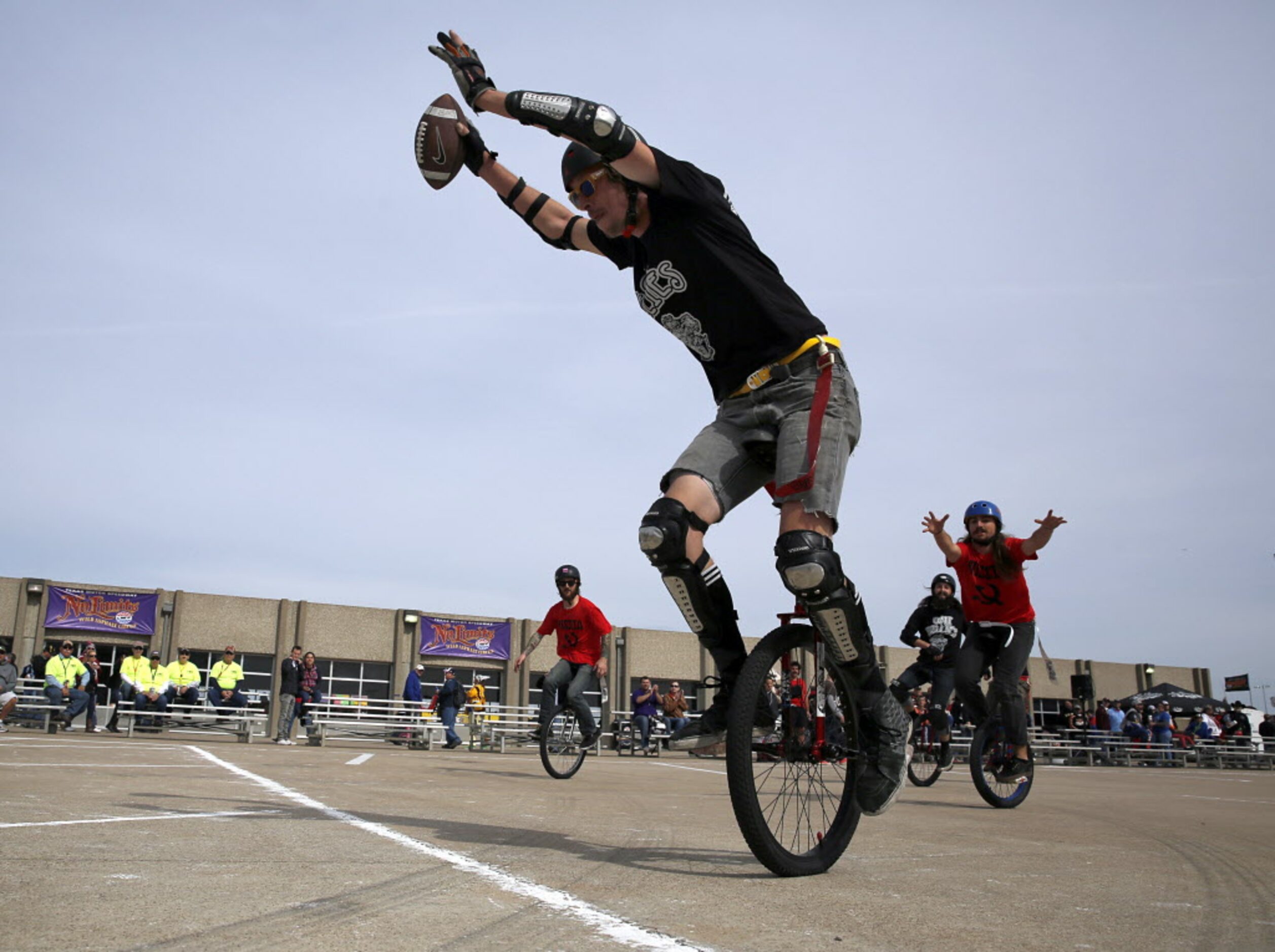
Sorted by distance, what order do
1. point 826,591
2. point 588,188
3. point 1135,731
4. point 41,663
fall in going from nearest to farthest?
point 826,591
point 588,188
point 41,663
point 1135,731

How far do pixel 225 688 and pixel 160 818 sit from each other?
16.6 metres

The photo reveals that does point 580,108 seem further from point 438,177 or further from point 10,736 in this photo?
point 10,736

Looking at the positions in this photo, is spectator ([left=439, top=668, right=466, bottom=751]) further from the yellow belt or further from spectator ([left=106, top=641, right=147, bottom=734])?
the yellow belt

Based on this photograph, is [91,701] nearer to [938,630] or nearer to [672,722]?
[672,722]

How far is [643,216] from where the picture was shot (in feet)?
12.4

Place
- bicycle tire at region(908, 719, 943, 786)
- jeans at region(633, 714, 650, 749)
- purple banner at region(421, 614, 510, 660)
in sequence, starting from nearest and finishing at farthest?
1. bicycle tire at region(908, 719, 943, 786)
2. jeans at region(633, 714, 650, 749)
3. purple banner at region(421, 614, 510, 660)

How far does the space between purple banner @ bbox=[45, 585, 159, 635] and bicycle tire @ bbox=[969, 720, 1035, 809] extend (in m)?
34.2

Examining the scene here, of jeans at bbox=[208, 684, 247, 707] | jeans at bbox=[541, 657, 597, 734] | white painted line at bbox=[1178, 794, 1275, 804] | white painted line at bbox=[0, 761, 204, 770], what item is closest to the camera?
white painted line at bbox=[0, 761, 204, 770]

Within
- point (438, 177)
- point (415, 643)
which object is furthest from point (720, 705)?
point (415, 643)

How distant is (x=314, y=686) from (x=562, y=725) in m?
10.6

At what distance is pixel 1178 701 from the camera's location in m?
31.1

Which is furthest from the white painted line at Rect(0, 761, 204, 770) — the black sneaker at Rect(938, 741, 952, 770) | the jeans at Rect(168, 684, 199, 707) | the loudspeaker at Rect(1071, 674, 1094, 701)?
the loudspeaker at Rect(1071, 674, 1094, 701)

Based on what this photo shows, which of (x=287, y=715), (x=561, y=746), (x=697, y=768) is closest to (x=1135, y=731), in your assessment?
(x=697, y=768)

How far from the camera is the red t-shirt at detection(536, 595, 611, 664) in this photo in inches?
387
